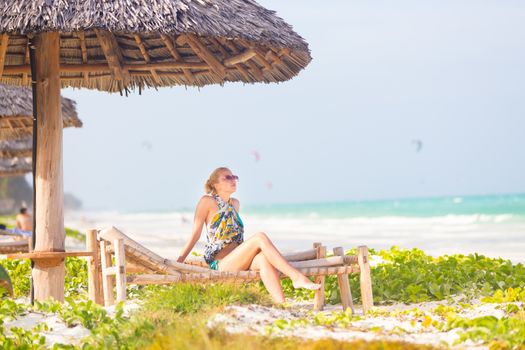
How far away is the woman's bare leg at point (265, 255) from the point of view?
618cm

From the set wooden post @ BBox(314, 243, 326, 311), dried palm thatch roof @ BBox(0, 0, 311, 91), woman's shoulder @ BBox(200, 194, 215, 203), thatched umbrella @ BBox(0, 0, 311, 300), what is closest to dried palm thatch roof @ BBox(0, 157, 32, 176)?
thatched umbrella @ BBox(0, 0, 311, 300)

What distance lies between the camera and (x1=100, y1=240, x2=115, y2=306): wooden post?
617 cm

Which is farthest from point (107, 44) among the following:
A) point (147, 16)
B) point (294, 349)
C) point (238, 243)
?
point (294, 349)

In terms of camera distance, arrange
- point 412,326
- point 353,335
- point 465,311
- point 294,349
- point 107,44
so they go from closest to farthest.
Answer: point 294,349
point 353,335
point 412,326
point 465,311
point 107,44

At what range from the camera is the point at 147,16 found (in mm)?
5918

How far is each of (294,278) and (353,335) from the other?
1.79 metres

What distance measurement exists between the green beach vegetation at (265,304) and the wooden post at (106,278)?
1.21 feet

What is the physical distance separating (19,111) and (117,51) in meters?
2.89

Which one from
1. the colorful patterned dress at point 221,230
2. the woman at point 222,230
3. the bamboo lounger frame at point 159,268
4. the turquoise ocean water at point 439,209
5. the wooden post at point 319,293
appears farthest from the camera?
the turquoise ocean water at point 439,209

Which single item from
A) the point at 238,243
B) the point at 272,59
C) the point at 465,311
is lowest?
the point at 465,311

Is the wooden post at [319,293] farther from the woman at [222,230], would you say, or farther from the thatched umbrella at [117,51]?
the thatched umbrella at [117,51]

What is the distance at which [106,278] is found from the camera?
6277 mm

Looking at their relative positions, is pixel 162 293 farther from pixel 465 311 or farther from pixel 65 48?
pixel 65 48

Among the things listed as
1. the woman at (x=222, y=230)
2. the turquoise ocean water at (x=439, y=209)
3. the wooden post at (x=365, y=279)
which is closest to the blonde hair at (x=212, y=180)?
the woman at (x=222, y=230)
